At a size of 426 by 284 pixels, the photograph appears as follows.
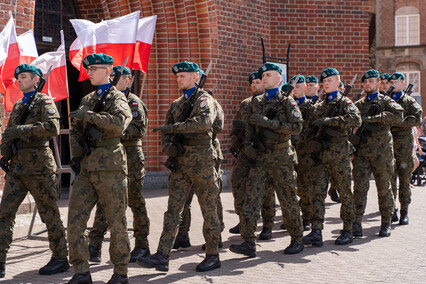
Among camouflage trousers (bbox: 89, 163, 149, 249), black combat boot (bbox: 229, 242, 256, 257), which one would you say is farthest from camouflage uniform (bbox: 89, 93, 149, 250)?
black combat boot (bbox: 229, 242, 256, 257)

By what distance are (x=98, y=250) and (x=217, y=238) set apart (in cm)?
130

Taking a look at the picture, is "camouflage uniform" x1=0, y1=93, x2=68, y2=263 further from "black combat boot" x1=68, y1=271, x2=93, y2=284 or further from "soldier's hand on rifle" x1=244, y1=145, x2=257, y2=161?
"soldier's hand on rifle" x1=244, y1=145, x2=257, y2=161

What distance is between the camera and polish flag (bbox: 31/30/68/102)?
27.2ft

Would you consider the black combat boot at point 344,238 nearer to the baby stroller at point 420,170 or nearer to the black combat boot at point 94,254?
the black combat boot at point 94,254

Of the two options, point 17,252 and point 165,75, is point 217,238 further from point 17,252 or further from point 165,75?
point 165,75

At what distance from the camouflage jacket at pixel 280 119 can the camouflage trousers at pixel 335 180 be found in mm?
977

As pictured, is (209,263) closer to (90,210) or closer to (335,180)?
(90,210)

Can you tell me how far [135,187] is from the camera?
22.5ft

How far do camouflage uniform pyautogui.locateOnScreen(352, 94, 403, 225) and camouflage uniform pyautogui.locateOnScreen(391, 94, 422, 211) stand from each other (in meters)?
0.95

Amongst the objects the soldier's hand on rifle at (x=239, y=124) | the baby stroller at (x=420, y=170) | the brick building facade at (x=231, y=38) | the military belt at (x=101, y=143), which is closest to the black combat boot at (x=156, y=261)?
the military belt at (x=101, y=143)

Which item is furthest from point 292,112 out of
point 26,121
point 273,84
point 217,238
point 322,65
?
point 322,65

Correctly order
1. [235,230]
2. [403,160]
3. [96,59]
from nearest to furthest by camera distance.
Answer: [96,59] < [235,230] < [403,160]

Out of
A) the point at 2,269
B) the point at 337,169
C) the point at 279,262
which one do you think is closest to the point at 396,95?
the point at 337,169

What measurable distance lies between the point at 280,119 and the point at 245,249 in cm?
142
